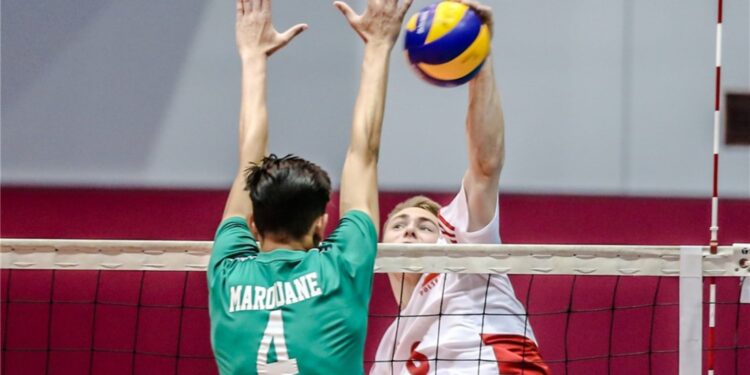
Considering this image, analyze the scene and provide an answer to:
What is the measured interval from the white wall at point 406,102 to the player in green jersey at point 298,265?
3259 millimetres

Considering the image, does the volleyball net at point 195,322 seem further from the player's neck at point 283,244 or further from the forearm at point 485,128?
the player's neck at point 283,244

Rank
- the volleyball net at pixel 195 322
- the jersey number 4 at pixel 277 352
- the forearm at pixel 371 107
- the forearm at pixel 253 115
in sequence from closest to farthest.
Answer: the jersey number 4 at pixel 277 352 → the forearm at pixel 371 107 → the forearm at pixel 253 115 → the volleyball net at pixel 195 322

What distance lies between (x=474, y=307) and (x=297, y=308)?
4.62 ft

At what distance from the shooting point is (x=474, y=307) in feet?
11.7

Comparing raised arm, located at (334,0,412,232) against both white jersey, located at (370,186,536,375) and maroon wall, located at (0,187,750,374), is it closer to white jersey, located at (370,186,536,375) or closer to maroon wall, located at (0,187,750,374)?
white jersey, located at (370,186,536,375)

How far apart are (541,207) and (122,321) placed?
238cm

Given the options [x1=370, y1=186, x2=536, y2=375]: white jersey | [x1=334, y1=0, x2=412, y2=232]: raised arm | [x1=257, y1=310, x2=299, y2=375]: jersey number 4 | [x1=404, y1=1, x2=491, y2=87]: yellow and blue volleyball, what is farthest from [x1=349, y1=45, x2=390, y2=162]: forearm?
[x1=370, y1=186, x2=536, y2=375]: white jersey

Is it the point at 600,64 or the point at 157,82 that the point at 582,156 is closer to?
Result: the point at 600,64

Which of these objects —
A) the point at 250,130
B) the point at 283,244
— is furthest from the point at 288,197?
the point at 250,130

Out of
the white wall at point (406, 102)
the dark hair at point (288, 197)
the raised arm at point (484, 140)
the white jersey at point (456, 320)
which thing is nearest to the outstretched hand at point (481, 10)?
the raised arm at point (484, 140)

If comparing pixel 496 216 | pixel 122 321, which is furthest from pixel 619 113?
pixel 122 321

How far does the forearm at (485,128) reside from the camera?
11.0ft

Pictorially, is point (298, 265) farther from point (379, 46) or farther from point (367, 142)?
point (379, 46)

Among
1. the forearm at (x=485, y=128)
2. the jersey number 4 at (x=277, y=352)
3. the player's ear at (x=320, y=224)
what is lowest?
the jersey number 4 at (x=277, y=352)
